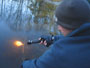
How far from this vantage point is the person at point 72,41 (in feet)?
2.75

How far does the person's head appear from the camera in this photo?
891mm

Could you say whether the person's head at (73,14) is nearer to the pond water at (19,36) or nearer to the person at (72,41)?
the person at (72,41)

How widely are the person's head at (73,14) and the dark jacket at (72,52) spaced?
0.06 meters

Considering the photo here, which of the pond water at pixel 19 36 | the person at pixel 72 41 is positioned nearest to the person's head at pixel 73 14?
the person at pixel 72 41

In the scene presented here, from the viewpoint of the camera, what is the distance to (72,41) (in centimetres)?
87

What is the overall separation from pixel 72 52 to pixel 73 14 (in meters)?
0.21

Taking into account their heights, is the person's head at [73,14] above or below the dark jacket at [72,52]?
above

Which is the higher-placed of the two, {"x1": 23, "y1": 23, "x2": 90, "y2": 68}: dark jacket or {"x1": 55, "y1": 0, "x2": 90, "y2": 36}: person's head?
{"x1": 55, "y1": 0, "x2": 90, "y2": 36}: person's head

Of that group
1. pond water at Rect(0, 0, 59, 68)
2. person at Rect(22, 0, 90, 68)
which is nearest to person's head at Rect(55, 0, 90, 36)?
person at Rect(22, 0, 90, 68)

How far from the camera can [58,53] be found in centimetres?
86

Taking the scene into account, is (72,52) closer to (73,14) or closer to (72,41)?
(72,41)

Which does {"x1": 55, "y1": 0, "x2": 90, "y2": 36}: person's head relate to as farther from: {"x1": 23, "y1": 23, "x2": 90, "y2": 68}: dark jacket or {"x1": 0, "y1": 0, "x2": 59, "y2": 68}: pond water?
{"x1": 0, "y1": 0, "x2": 59, "y2": 68}: pond water

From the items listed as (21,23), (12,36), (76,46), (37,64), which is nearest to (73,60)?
(76,46)

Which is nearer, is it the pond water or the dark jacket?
the dark jacket
